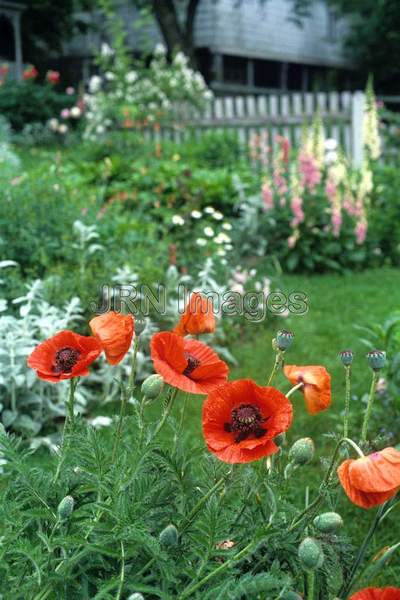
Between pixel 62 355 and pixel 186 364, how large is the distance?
0.27 metres

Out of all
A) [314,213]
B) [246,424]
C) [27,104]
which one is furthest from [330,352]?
[27,104]

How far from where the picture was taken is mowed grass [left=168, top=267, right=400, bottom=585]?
2.80m

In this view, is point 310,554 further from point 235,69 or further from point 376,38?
point 235,69

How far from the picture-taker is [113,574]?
4.73 feet

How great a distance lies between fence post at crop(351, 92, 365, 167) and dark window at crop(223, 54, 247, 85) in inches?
613

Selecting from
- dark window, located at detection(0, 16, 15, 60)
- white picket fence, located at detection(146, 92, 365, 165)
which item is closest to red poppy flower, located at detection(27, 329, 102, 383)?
white picket fence, located at detection(146, 92, 365, 165)

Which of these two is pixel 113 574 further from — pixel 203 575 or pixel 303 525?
pixel 303 525

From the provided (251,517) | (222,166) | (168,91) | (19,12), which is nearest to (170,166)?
(222,166)

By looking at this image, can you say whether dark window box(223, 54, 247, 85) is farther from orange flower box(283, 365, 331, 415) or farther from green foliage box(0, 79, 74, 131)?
orange flower box(283, 365, 331, 415)

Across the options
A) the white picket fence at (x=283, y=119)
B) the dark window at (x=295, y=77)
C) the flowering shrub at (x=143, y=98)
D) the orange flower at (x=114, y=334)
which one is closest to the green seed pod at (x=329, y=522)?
the orange flower at (x=114, y=334)

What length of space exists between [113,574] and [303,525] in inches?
15.1

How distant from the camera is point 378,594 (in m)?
1.36

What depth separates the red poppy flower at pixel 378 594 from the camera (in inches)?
52.9

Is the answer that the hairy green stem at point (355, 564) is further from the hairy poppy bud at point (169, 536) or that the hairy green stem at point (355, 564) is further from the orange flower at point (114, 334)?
the orange flower at point (114, 334)
